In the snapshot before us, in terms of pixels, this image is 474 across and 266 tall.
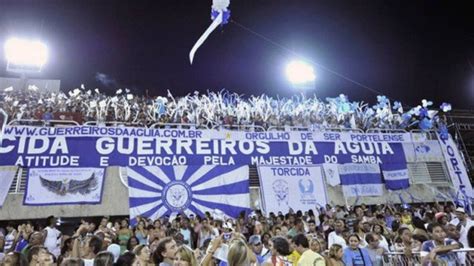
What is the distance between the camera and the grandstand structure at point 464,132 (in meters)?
17.3

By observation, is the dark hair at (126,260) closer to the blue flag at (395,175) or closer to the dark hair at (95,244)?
the dark hair at (95,244)

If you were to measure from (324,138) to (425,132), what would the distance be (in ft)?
17.1

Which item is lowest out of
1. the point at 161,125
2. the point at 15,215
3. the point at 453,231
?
the point at 453,231

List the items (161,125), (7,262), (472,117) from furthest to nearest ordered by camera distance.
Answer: (472,117) < (161,125) < (7,262)

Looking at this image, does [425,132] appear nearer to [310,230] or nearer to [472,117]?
[472,117]

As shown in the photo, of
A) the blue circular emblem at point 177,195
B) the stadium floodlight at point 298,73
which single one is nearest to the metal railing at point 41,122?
the blue circular emblem at point 177,195

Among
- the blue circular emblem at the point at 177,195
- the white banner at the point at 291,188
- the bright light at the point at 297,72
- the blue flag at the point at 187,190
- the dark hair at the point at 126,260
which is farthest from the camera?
the bright light at the point at 297,72

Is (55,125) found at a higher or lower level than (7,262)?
higher

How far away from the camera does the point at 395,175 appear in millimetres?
14852

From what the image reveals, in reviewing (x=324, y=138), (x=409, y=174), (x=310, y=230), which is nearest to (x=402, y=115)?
(x=409, y=174)

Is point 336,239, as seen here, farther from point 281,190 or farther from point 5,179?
point 5,179

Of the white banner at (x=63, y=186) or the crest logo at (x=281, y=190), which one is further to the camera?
the crest logo at (x=281, y=190)

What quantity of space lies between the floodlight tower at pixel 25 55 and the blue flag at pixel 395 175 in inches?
739

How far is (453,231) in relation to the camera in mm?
5828
